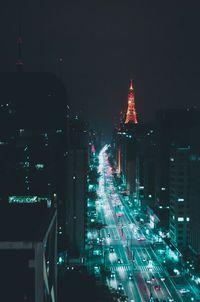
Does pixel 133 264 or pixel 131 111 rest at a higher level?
pixel 131 111

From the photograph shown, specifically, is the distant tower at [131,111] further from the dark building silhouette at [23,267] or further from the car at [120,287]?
the dark building silhouette at [23,267]

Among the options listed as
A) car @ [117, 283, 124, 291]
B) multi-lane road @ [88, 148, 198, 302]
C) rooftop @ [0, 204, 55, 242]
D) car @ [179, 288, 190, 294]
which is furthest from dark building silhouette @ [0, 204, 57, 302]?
car @ [179, 288, 190, 294]

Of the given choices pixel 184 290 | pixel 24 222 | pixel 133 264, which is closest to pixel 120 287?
pixel 184 290

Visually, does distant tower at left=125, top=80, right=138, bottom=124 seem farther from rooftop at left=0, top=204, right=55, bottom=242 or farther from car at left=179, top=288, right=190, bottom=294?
rooftop at left=0, top=204, right=55, bottom=242

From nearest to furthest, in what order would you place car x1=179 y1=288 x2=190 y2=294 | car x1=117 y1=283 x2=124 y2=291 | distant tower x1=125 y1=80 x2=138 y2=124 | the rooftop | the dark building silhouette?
the dark building silhouette
the rooftop
car x1=179 y1=288 x2=190 y2=294
car x1=117 y1=283 x2=124 y2=291
distant tower x1=125 y1=80 x2=138 y2=124

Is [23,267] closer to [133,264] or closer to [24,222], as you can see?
[24,222]

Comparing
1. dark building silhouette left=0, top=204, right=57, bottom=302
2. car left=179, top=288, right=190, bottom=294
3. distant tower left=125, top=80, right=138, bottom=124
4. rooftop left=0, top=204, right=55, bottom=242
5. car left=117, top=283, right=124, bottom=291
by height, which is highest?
distant tower left=125, top=80, right=138, bottom=124

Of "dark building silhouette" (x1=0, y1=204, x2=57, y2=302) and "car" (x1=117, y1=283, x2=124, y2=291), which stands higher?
"dark building silhouette" (x1=0, y1=204, x2=57, y2=302)

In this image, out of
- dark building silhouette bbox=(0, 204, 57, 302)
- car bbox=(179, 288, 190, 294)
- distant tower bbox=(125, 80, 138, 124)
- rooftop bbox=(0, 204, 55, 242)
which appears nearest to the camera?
dark building silhouette bbox=(0, 204, 57, 302)
